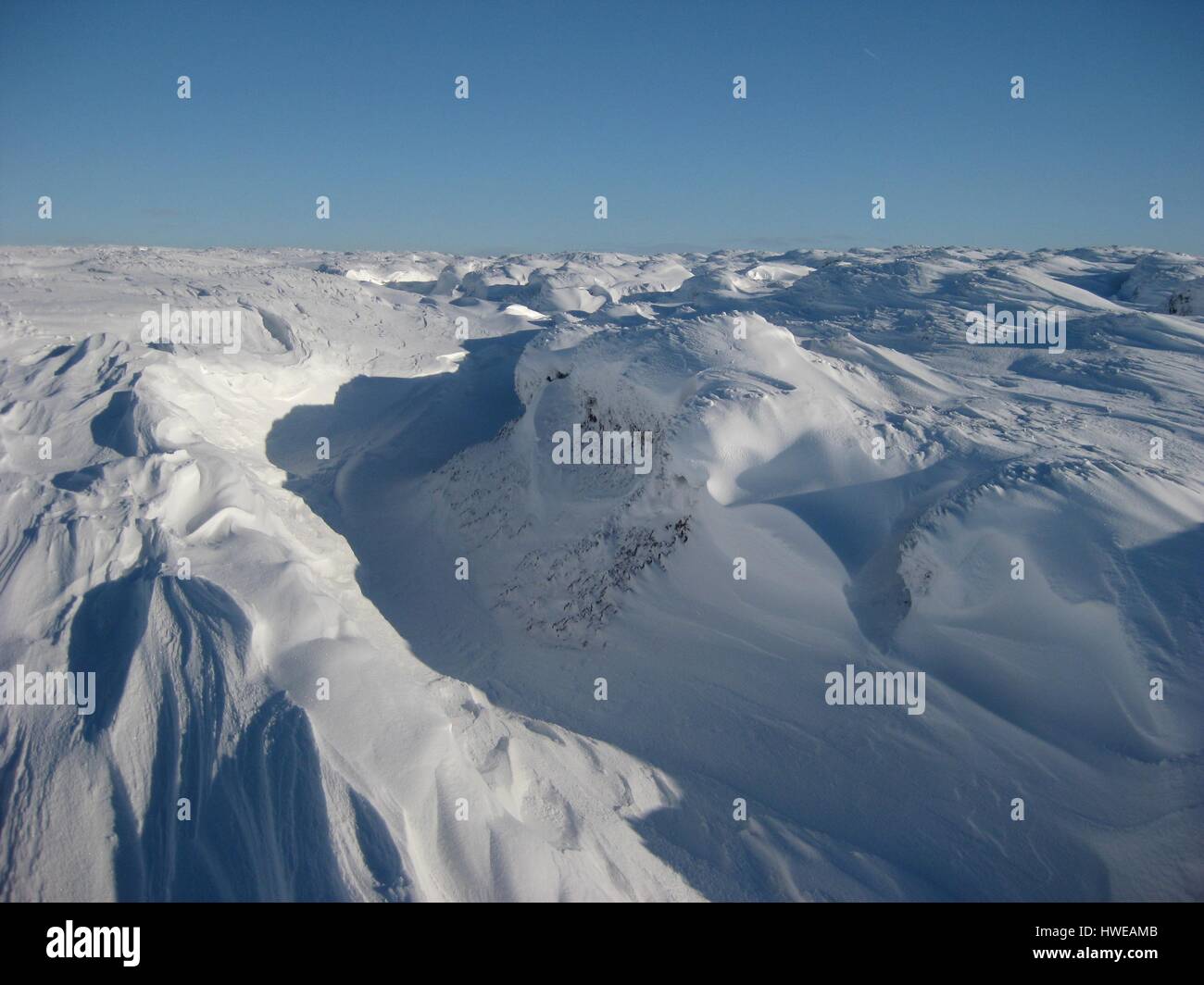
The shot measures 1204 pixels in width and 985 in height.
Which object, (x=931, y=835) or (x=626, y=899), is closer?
(x=626, y=899)

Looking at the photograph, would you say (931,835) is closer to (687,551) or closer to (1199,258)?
(687,551)

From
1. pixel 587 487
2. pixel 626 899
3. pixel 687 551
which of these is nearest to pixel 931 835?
pixel 626 899

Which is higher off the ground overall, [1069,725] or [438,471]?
[438,471]

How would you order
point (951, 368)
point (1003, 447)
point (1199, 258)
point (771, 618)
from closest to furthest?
point (771, 618) → point (1003, 447) → point (951, 368) → point (1199, 258)
